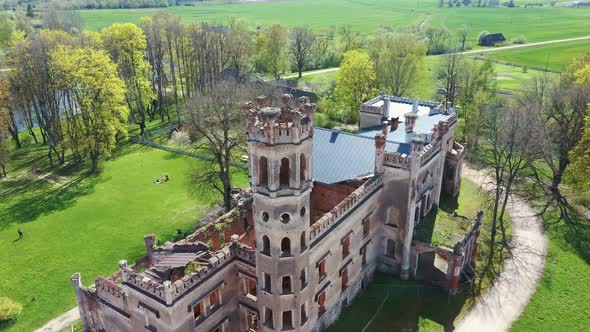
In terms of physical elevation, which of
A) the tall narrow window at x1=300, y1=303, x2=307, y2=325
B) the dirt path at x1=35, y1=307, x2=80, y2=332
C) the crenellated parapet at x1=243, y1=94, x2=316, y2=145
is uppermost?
the crenellated parapet at x1=243, y1=94, x2=316, y2=145

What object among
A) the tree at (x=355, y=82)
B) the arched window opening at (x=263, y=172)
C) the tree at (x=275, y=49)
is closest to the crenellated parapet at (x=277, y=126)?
the arched window opening at (x=263, y=172)

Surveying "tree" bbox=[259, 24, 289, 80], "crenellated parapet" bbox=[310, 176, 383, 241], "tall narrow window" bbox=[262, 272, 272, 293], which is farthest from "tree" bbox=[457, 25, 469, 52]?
"tall narrow window" bbox=[262, 272, 272, 293]

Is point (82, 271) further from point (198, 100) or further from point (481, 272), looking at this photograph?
point (481, 272)

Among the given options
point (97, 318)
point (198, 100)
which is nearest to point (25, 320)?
point (97, 318)

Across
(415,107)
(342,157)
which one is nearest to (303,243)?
(342,157)

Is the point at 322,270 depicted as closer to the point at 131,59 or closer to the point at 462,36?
the point at 131,59

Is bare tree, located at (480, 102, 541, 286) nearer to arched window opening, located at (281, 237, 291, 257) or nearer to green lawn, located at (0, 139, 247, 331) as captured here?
arched window opening, located at (281, 237, 291, 257)
